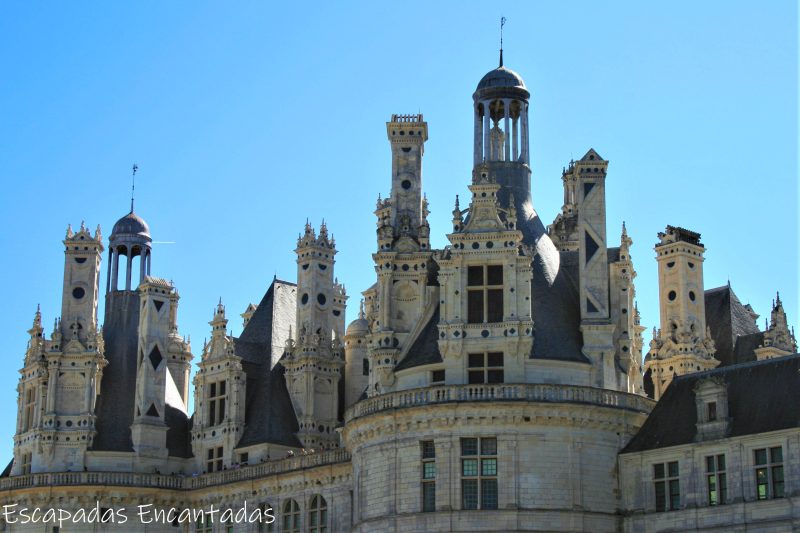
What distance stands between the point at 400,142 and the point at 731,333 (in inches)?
658

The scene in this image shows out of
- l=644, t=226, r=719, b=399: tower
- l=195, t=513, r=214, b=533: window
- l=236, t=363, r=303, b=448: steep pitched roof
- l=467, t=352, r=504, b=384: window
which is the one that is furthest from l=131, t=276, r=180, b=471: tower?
l=644, t=226, r=719, b=399: tower

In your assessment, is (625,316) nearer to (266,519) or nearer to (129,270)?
(266,519)

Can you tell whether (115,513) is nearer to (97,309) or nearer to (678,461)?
(97,309)

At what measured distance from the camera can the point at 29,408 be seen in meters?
72.5

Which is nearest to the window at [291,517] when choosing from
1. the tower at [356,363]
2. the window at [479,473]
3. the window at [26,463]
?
the tower at [356,363]

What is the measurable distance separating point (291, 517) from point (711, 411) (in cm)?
1993

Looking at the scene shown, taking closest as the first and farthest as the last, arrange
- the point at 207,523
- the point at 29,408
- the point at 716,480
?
the point at 716,480
the point at 207,523
the point at 29,408

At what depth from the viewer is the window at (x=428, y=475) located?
54438 millimetres

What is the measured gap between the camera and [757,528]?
50062mm

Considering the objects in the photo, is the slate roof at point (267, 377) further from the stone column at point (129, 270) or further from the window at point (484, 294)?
the window at point (484, 294)

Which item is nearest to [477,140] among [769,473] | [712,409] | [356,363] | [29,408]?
[356,363]

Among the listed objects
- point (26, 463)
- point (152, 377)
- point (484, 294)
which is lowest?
point (26, 463)

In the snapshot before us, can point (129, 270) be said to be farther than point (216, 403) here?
Yes

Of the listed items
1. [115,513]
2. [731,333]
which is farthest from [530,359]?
[115,513]
